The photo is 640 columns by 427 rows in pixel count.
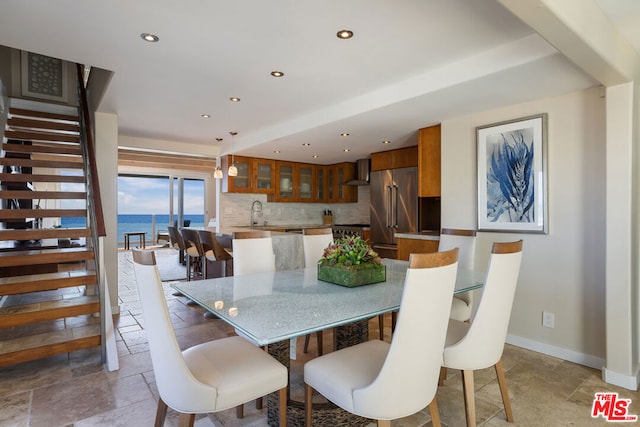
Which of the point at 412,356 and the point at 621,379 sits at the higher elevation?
the point at 412,356

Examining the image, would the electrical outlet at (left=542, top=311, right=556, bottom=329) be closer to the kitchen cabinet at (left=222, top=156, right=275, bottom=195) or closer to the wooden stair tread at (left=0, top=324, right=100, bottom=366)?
the wooden stair tread at (left=0, top=324, right=100, bottom=366)

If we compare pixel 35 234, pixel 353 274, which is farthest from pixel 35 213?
pixel 353 274

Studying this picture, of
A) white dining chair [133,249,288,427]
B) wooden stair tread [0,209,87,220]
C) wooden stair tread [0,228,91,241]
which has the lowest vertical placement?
white dining chair [133,249,288,427]

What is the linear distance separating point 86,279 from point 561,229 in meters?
4.07

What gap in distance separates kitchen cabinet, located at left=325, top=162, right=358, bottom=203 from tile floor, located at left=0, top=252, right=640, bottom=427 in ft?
14.2

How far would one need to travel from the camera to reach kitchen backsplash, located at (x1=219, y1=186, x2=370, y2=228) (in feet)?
20.5

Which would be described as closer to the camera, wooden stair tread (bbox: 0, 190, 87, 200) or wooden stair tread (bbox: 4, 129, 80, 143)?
wooden stair tread (bbox: 0, 190, 87, 200)

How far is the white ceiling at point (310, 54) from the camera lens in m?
1.91

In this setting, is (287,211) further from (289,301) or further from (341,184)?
(289,301)

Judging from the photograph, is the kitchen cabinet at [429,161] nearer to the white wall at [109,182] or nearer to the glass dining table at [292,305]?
the glass dining table at [292,305]

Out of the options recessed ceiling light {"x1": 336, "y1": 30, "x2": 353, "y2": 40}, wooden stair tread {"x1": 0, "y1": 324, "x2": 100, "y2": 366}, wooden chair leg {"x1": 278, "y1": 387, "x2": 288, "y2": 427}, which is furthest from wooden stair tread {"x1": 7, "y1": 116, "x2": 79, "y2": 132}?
wooden chair leg {"x1": 278, "y1": 387, "x2": 288, "y2": 427}

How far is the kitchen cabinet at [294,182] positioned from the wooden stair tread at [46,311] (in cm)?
399

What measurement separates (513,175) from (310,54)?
2099 mm
